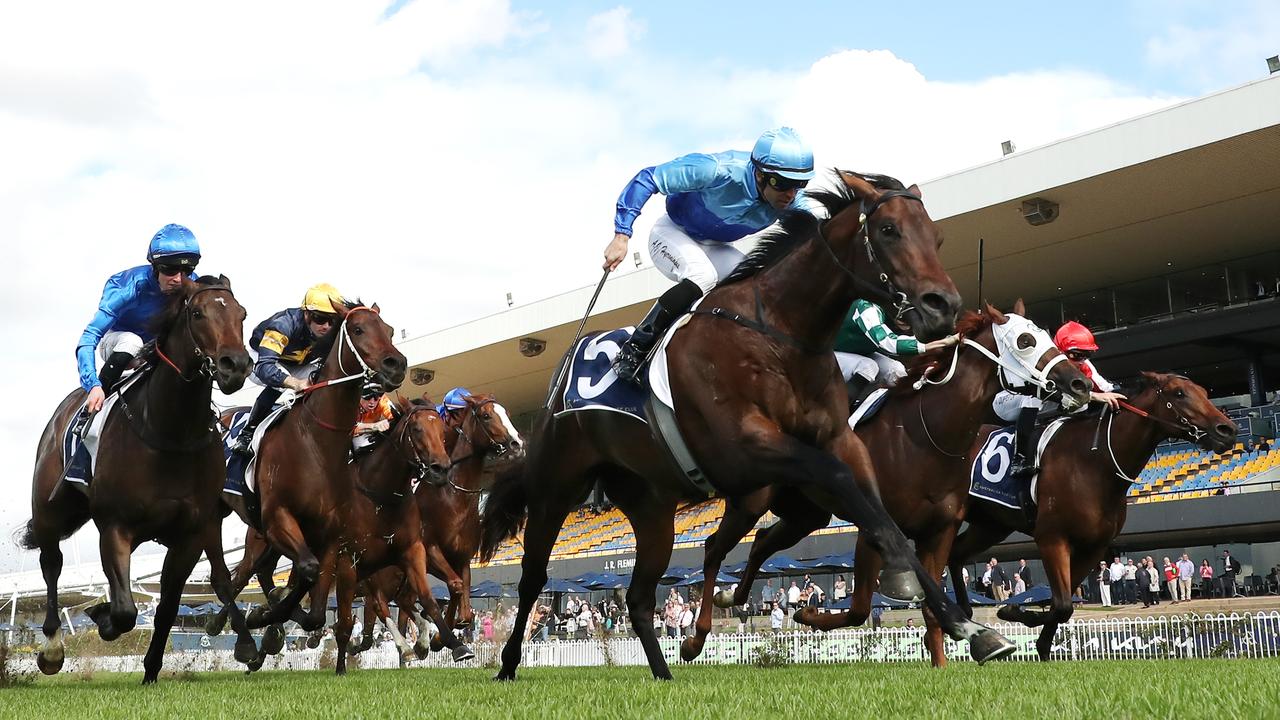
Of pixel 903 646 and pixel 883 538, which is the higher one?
pixel 883 538

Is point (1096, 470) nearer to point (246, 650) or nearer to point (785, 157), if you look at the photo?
point (785, 157)

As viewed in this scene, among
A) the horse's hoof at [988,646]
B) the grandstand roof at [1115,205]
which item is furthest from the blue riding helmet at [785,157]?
the grandstand roof at [1115,205]

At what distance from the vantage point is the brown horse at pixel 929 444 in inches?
319

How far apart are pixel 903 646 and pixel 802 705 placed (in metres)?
12.5

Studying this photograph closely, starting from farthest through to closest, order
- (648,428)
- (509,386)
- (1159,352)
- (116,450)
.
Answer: (509,386), (1159,352), (116,450), (648,428)

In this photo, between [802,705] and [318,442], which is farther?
[318,442]

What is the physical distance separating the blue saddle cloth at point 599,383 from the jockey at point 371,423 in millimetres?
4615

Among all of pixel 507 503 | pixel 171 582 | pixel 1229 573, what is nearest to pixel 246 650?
pixel 171 582

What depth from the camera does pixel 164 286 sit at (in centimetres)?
765

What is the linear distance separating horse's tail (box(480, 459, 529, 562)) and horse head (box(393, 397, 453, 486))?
1.57 metres

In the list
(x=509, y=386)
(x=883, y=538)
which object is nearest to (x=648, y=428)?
(x=883, y=538)

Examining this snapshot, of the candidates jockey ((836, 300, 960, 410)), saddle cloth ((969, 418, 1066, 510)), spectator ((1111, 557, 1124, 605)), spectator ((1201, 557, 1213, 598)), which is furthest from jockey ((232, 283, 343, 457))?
spectator ((1201, 557, 1213, 598))

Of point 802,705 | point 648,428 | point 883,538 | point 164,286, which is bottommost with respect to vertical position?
point 802,705

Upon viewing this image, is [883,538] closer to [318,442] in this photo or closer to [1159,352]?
[318,442]
